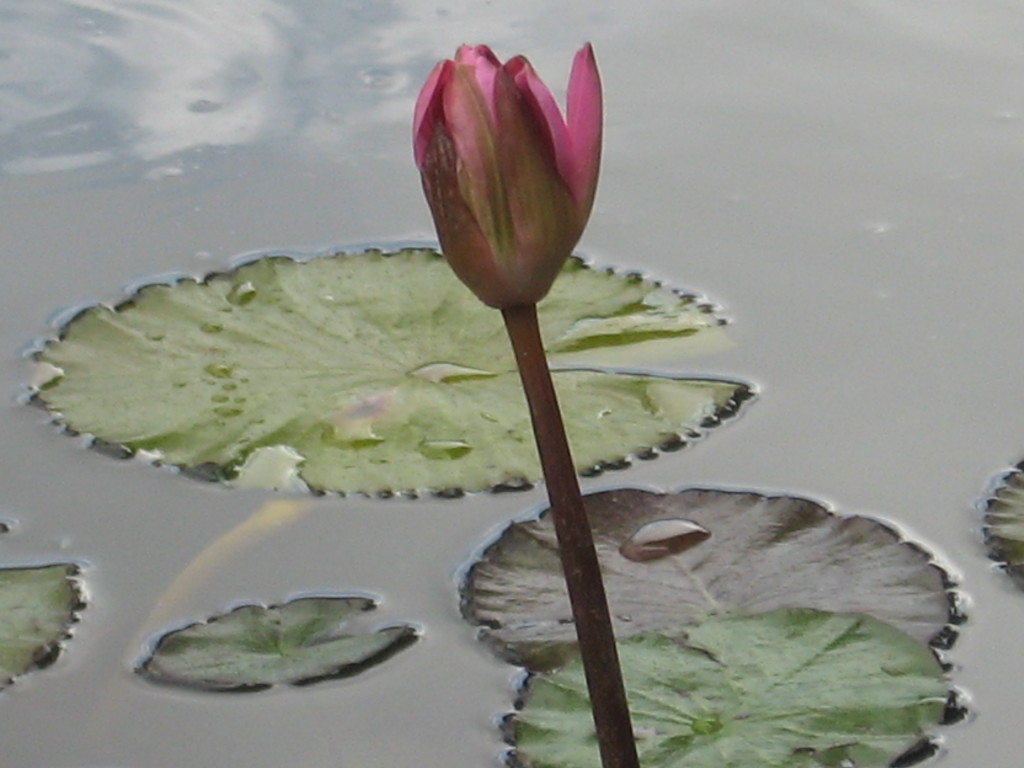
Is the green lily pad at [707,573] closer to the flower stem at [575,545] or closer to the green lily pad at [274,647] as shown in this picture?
the green lily pad at [274,647]

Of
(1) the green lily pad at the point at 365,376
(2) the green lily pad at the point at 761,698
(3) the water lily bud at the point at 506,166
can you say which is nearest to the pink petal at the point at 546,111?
(3) the water lily bud at the point at 506,166

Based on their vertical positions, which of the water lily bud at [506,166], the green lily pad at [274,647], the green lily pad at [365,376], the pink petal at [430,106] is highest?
the green lily pad at [365,376]

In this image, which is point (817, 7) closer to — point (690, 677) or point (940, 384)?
point (940, 384)

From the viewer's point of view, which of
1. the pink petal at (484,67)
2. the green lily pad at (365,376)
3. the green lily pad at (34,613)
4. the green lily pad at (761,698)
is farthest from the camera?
the green lily pad at (365,376)

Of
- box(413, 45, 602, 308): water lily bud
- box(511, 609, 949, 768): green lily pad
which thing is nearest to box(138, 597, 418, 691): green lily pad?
box(511, 609, 949, 768): green lily pad

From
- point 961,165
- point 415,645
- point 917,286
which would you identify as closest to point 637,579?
point 415,645

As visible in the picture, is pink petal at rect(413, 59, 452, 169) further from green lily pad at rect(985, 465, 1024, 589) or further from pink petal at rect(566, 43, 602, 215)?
green lily pad at rect(985, 465, 1024, 589)

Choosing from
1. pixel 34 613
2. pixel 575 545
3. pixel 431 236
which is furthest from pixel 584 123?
pixel 431 236
